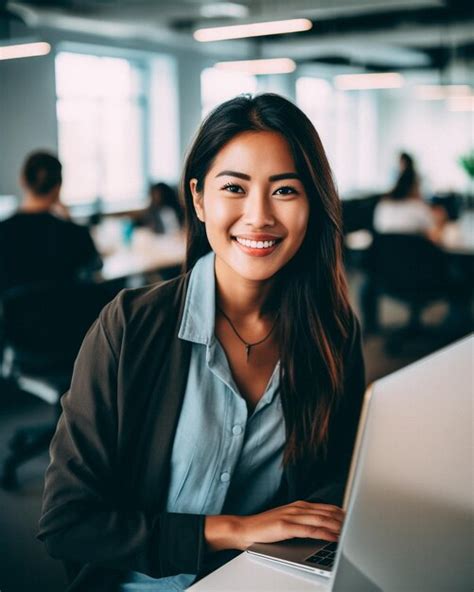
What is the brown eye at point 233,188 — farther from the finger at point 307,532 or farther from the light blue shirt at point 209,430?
the finger at point 307,532

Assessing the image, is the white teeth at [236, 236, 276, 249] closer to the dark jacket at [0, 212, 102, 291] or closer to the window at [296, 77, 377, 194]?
the dark jacket at [0, 212, 102, 291]

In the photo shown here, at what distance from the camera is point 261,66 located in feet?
21.7

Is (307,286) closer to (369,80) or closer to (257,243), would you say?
(257,243)

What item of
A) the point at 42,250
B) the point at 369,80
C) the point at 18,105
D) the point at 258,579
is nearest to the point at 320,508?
the point at 258,579

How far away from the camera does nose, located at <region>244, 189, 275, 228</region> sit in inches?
48.4

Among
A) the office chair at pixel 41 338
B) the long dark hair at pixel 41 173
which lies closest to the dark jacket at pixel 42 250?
the long dark hair at pixel 41 173

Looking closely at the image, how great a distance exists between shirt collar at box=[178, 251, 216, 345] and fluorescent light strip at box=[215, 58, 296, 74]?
5.46 meters

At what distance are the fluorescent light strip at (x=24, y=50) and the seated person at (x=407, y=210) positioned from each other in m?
3.02

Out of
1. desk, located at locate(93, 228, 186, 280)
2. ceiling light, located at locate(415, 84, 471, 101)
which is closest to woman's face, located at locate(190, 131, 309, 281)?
desk, located at locate(93, 228, 186, 280)

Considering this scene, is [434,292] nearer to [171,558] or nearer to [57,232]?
[57,232]

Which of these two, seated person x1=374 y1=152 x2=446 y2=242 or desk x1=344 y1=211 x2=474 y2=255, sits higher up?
seated person x1=374 y1=152 x2=446 y2=242

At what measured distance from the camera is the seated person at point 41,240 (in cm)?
286

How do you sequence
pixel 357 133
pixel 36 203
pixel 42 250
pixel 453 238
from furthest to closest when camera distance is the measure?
pixel 357 133, pixel 453 238, pixel 42 250, pixel 36 203

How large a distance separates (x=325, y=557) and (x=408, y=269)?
4203 millimetres
